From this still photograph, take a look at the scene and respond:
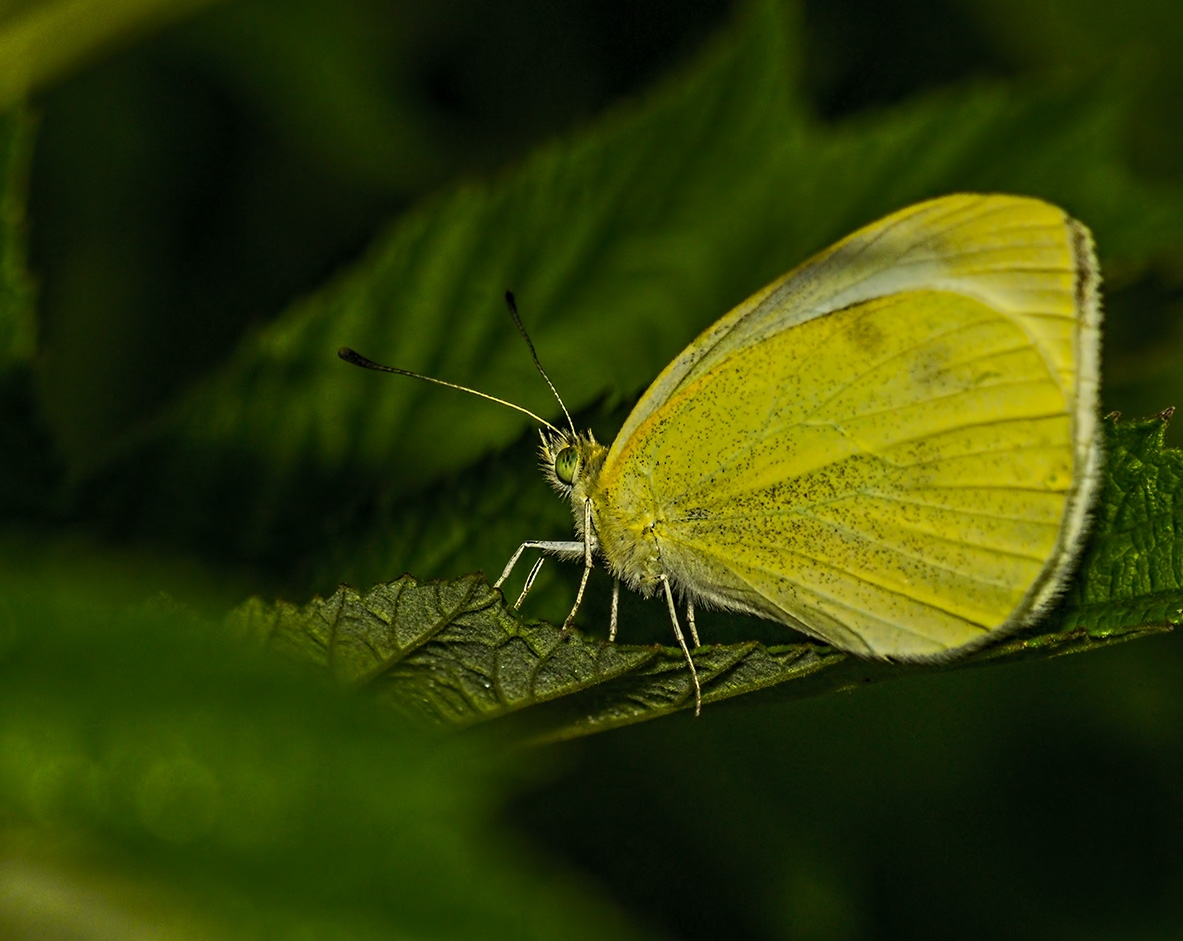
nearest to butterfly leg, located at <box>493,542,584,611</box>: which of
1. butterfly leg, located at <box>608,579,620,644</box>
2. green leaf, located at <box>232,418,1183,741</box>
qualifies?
butterfly leg, located at <box>608,579,620,644</box>

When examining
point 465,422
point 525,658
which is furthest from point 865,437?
point 525,658

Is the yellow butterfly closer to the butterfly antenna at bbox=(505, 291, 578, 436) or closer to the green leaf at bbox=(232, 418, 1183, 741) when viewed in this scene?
the butterfly antenna at bbox=(505, 291, 578, 436)

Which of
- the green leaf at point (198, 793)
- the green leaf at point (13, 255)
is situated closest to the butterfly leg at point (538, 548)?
the green leaf at point (13, 255)

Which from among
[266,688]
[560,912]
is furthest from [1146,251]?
[266,688]

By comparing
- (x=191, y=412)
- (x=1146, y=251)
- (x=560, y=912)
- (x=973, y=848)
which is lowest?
(x=560, y=912)

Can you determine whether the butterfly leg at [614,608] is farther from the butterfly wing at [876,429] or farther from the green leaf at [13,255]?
the green leaf at [13,255]

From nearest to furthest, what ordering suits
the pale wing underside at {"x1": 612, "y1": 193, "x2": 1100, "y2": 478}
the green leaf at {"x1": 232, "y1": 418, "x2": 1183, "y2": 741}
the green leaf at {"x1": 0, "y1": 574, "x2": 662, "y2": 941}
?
the green leaf at {"x1": 0, "y1": 574, "x2": 662, "y2": 941}
the green leaf at {"x1": 232, "y1": 418, "x2": 1183, "y2": 741}
the pale wing underside at {"x1": 612, "y1": 193, "x2": 1100, "y2": 478}

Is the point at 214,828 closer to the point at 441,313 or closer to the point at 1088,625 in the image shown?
the point at 1088,625
